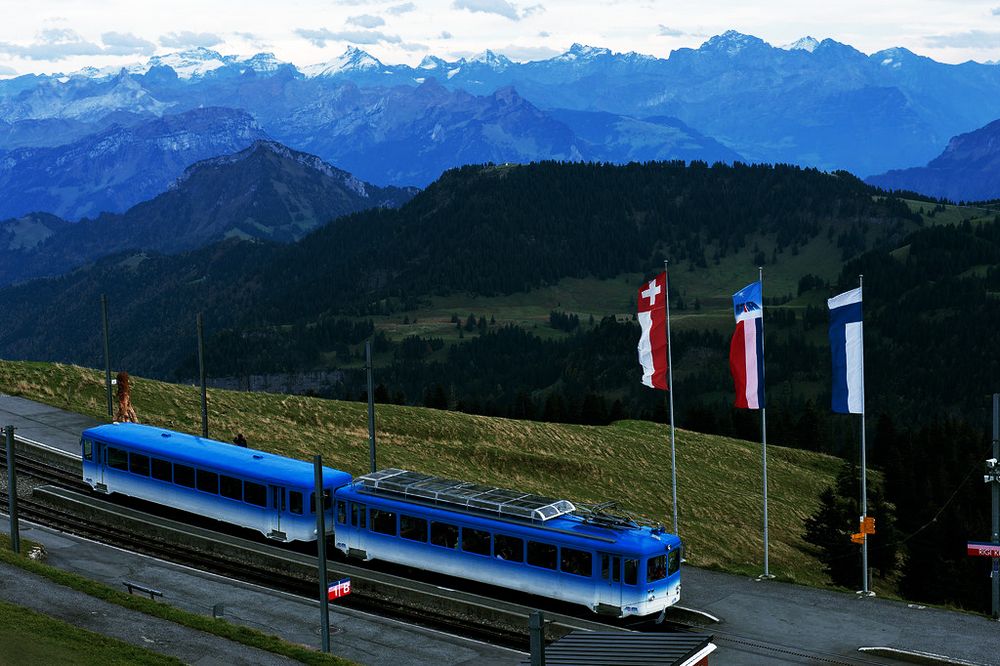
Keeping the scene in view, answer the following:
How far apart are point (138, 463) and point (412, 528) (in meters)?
14.8

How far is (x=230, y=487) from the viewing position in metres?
46.9

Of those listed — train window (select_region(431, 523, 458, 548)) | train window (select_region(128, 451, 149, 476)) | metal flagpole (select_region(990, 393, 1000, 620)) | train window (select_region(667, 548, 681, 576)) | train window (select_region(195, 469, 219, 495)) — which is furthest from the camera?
train window (select_region(128, 451, 149, 476))

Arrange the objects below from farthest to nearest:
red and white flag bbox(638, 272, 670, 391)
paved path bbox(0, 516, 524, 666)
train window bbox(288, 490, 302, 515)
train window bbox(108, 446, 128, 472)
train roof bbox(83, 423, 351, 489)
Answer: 1. train window bbox(108, 446, 128, 472)
2. red and white flag bbox(638, 272, 670, 391)
3. train roof bbox(83, 423, 351, 489)
4. train window bbox(288, 490, 302, 515)
5. paved path bbox(0, 516, 524, 666)

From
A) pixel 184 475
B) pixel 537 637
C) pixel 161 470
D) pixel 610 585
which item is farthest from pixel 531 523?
pixel 161 470

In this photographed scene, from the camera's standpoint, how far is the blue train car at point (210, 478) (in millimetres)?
45000

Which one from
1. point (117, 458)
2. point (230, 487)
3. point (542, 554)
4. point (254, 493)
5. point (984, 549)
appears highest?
point (117, 458)

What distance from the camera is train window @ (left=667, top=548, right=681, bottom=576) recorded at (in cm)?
3838

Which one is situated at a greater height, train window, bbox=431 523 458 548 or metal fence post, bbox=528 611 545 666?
metal fence post, bbox=528 611 545 666

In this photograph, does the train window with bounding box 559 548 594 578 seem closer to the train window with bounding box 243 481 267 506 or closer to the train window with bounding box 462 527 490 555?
the train window with bounding box 462 527 490 555

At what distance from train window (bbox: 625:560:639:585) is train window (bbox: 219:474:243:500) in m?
17.4

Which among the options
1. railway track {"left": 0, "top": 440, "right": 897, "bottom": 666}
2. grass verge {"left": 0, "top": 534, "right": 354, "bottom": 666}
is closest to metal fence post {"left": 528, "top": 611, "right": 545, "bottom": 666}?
grass verge {"left": 0, "top": 534, "right": 354, "bottom": 666}

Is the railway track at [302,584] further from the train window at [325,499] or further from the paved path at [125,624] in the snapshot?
the paved path at [125,624]

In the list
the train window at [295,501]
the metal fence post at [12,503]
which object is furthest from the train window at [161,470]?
the metal fence post at [12,503]

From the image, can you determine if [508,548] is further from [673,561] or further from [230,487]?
[230,487]
